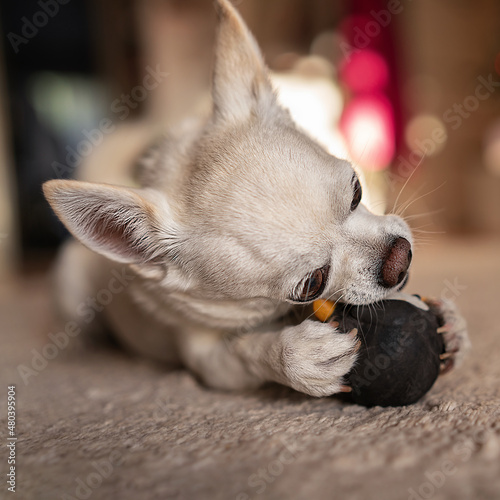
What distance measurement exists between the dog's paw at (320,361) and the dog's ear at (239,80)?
808 mm

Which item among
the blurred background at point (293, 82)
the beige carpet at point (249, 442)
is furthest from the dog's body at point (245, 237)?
the blurred background at point (293, 82)

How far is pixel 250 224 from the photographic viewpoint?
1.33 meters

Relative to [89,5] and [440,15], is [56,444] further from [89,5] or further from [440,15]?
[440,15]

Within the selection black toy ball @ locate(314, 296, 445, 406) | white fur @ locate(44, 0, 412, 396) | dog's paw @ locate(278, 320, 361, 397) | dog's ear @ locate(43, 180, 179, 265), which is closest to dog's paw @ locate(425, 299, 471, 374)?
black toy ball @ locate(314, 296, 445, 406)

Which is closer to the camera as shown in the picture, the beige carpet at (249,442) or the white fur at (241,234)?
the beige carpet at (249,442)

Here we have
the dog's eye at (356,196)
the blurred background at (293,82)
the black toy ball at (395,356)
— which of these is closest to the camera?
the black toy ball at (395,356)

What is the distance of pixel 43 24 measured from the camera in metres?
6.05

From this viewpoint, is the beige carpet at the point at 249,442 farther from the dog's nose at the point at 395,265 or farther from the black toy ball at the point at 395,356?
the dog's nose at the point at 395,265

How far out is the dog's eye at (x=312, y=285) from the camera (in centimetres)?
134

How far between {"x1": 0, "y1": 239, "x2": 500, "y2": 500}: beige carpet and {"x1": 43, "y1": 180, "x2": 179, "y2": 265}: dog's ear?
1.47 ft

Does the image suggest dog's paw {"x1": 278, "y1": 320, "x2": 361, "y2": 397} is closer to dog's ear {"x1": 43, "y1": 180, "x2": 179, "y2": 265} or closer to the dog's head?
the dog's head

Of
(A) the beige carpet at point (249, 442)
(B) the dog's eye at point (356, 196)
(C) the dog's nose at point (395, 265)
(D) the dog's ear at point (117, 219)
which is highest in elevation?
(B) the dog's eye at point (356, 196)

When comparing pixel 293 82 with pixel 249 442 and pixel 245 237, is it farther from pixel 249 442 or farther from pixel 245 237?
pixel 249 442

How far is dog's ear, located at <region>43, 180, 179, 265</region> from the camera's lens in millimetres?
1305
